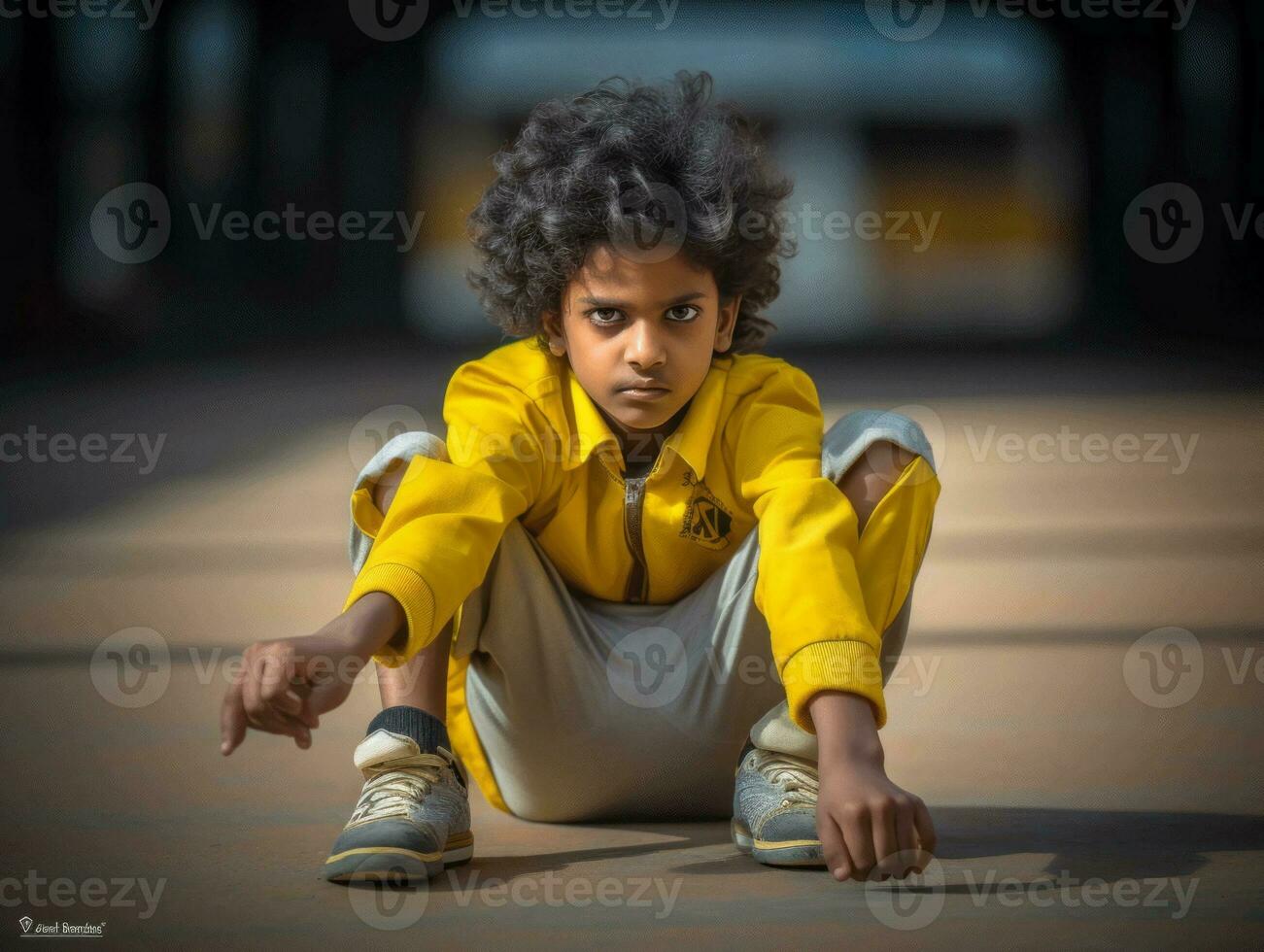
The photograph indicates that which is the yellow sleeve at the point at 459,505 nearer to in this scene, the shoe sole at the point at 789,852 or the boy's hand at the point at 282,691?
the boy's hand at the point at 282,691

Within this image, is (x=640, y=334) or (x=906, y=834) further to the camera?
(x=640, y=334)

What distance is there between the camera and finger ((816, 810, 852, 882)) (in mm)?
1127

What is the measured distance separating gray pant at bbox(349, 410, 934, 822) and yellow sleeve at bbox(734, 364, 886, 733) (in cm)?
5

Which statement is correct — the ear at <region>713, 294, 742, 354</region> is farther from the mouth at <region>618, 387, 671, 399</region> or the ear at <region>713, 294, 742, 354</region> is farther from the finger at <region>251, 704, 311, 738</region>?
the finger at <region>251, 704, 311, 738</region>

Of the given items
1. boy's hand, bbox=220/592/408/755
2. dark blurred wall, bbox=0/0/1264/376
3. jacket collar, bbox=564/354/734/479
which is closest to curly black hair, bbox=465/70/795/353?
jacket collar, bbox=564/354/734/479

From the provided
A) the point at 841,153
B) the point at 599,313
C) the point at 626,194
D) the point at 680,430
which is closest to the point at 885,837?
the point at 680,430

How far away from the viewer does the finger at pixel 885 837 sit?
1.12m

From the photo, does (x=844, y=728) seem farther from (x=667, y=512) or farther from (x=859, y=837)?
(x=667, y=512)

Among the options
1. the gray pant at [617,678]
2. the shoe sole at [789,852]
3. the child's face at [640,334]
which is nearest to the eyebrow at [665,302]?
the child's face at [640,334]

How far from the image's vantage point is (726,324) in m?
1.69

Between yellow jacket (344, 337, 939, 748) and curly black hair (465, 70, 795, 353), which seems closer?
yellow jacket (344, 337, 939, 748)

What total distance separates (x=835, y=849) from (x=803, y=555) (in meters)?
0.31

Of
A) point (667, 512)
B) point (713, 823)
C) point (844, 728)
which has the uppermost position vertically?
point (667, 512)

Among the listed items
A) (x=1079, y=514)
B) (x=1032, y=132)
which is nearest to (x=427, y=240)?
(x=1032, y=132)
